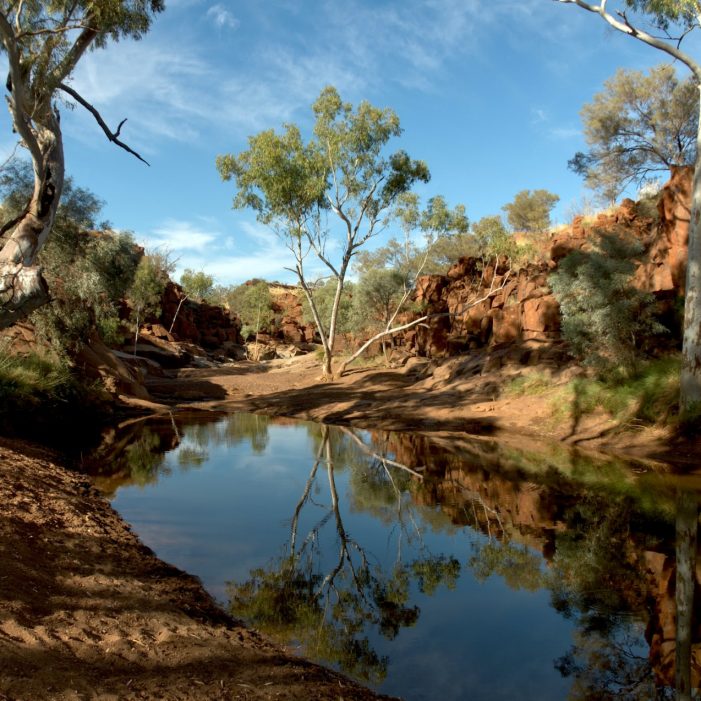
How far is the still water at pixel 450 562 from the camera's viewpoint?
4.03m

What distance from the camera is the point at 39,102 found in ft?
29.9

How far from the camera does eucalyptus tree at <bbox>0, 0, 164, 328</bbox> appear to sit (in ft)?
26.3

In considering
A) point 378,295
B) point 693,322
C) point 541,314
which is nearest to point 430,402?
point 541,314

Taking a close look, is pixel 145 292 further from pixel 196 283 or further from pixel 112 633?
pixel 112 633

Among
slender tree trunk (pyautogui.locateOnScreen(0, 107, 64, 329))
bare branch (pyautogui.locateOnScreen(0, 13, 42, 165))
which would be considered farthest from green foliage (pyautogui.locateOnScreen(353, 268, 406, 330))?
bare branch (pyautogui.locateOnScreen(0, 13, 42, 165))

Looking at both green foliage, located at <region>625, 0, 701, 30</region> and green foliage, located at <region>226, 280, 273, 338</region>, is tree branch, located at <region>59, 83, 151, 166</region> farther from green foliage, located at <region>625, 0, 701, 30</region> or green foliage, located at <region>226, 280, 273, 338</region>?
green foliage, located at <region>226, 280, 273, 338</region>

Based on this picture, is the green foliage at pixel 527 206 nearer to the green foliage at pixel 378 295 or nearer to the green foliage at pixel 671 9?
the green foliage at pixel 378 295

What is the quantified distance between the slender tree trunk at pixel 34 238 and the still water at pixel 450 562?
3094mm

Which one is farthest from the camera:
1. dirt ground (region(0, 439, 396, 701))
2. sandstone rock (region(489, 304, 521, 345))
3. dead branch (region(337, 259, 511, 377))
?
dead branch (region(337, 259, 511, 377))

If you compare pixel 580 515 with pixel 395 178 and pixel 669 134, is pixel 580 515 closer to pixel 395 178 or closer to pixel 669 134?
pixel 395 178

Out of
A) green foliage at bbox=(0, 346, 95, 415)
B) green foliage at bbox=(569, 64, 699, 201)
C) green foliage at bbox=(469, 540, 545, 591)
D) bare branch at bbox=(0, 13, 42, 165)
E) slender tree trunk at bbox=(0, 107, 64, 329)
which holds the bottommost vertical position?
green foliage at bbox=(469, 540, 545, 591)

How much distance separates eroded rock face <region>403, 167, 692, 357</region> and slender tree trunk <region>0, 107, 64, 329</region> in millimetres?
13929

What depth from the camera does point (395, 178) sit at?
26.8 meters

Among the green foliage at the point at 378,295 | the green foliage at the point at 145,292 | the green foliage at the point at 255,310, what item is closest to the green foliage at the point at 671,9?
the green foliage at the point at 378,295
